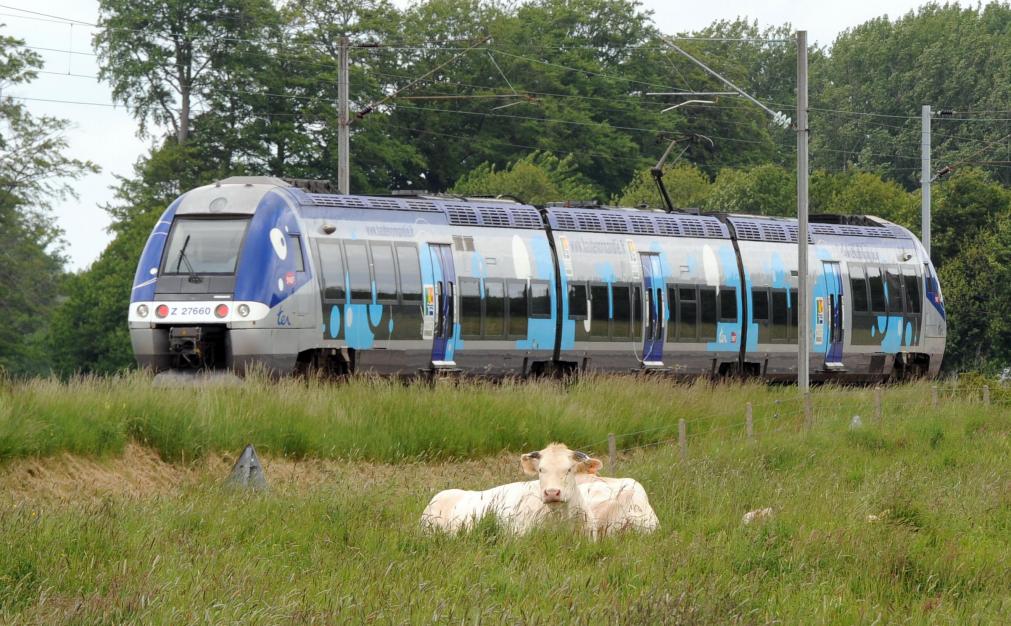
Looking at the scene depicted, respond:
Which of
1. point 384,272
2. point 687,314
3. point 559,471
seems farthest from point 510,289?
point 559,471

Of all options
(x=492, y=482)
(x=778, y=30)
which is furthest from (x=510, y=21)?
(x=492, y=482)

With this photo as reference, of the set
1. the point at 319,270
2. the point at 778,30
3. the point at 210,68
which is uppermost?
the point at 778,30

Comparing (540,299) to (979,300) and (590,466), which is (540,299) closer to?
(590,466)

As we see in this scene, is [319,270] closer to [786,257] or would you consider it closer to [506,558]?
[786,257]

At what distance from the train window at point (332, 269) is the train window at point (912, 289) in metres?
14.6

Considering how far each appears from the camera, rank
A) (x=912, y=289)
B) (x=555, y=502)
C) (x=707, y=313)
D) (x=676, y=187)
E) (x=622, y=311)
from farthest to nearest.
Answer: (x=676, y=187)
(x=912, y=289)
(x=707, y=313)
(x=622, y=311)
(x=555, y=502)

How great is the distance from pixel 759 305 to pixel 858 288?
2948 mm

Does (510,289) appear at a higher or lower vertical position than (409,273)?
lower

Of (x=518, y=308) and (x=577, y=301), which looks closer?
(x=518, y=308)

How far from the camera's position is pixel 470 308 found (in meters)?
26.2

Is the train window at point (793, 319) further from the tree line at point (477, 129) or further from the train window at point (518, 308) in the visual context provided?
the tree line at point (477, 129)

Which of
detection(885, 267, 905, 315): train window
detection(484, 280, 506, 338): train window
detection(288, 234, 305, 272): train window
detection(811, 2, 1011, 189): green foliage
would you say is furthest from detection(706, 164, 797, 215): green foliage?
detection(288, 234, 305, 272): train window

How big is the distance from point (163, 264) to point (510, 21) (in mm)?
63895

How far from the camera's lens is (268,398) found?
19.3 metres
